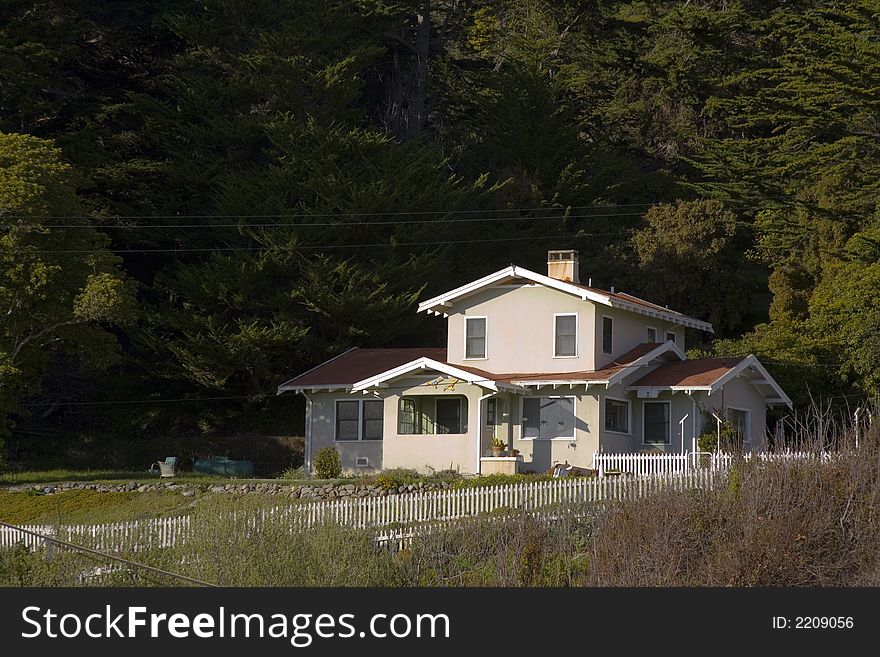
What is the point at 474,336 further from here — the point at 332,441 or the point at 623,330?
the point at 332,441

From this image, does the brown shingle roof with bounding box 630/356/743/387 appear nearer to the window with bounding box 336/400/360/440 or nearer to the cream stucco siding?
the cream stucco siding

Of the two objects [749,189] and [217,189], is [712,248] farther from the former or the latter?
[217,189]

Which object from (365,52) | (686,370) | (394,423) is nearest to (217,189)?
(365,52)

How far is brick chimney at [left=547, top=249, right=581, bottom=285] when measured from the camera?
133 feet

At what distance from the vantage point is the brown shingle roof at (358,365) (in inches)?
1590

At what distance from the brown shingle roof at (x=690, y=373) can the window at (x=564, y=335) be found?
77.2 inches

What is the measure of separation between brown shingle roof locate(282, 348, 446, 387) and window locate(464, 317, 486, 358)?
0.88 m

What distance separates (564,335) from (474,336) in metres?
2.73

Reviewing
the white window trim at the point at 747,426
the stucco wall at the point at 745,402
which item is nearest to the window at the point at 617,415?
the stucco wall at the point at 745,402

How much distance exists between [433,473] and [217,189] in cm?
1924

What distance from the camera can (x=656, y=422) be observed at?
3762 centimetres

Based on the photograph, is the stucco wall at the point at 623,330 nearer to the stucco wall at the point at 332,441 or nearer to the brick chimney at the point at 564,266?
the brick chimney at the point at 564,266

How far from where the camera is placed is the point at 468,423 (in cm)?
3703

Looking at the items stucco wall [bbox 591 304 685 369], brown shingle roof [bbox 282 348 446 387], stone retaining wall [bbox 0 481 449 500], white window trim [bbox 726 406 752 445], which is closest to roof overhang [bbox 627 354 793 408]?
white window trim [bbox 726 406 752 445]
